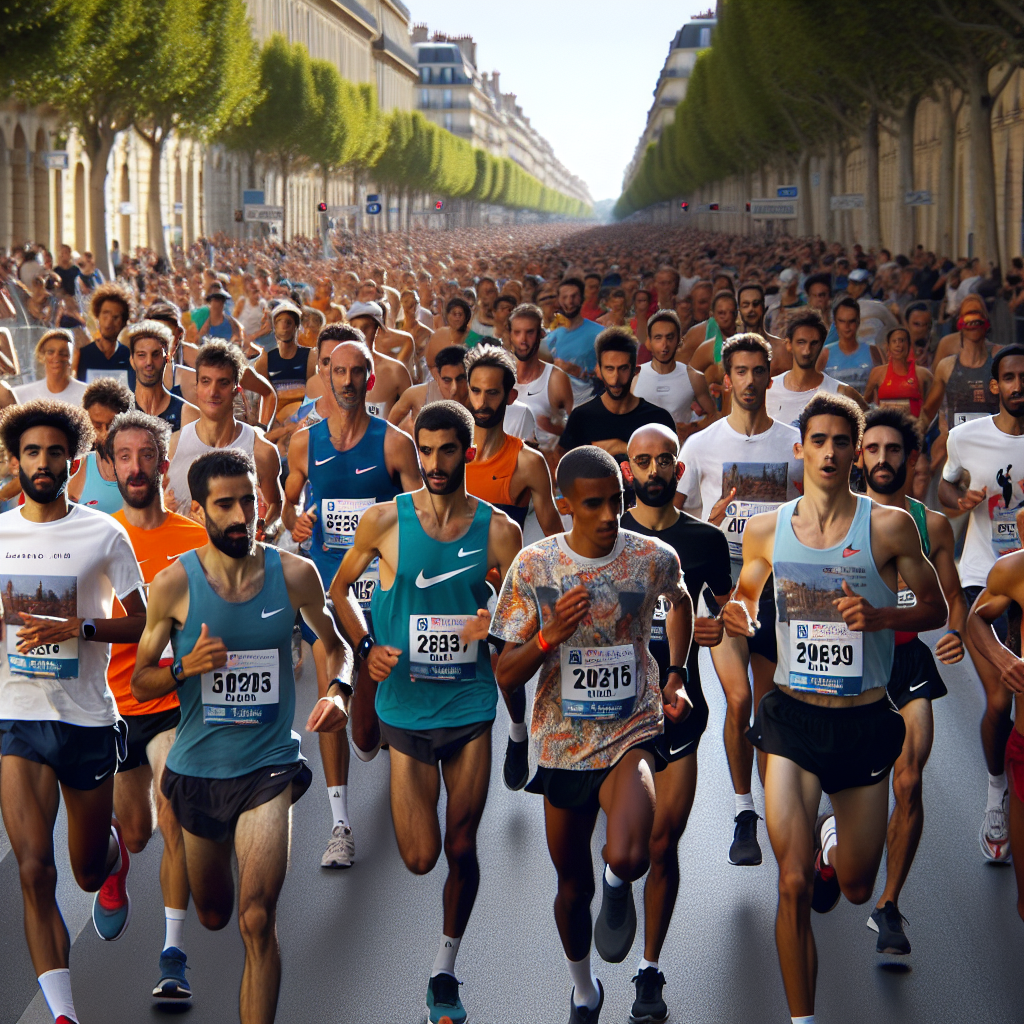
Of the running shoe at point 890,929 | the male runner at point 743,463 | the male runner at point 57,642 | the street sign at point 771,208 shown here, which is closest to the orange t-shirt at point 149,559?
the male runner at point 57,642

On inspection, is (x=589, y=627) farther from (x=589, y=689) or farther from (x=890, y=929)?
(x=890, y=929)

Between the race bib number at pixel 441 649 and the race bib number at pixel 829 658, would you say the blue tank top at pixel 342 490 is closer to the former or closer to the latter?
the race bib number at pixel 441 649

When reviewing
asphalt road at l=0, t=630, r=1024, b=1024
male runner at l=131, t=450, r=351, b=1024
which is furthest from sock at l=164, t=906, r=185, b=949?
male runner at l=131, t=450, r=351, b=1024

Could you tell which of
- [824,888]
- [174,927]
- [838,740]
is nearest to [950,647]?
[838,740]

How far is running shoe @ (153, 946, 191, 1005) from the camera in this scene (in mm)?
5434

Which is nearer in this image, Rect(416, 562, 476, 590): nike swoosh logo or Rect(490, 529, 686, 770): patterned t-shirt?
Rect(490, 529, 686, 770): patterned t-shirt

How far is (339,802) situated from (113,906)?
1.17m

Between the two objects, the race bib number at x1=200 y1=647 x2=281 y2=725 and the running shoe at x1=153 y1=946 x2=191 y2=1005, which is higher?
the race bib number at x1=200 y1=647 x2=281 y2=725

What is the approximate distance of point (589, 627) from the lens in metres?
5.09

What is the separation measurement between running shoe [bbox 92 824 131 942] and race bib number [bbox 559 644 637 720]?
5.77 ft

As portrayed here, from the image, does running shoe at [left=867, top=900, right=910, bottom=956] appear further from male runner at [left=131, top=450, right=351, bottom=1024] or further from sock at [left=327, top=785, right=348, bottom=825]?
sock at [left=327, top=785, right=348, bottom=825]

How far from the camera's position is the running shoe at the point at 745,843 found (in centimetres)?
682

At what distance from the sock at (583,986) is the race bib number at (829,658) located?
1050 millimetres

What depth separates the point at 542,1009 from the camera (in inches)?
213
